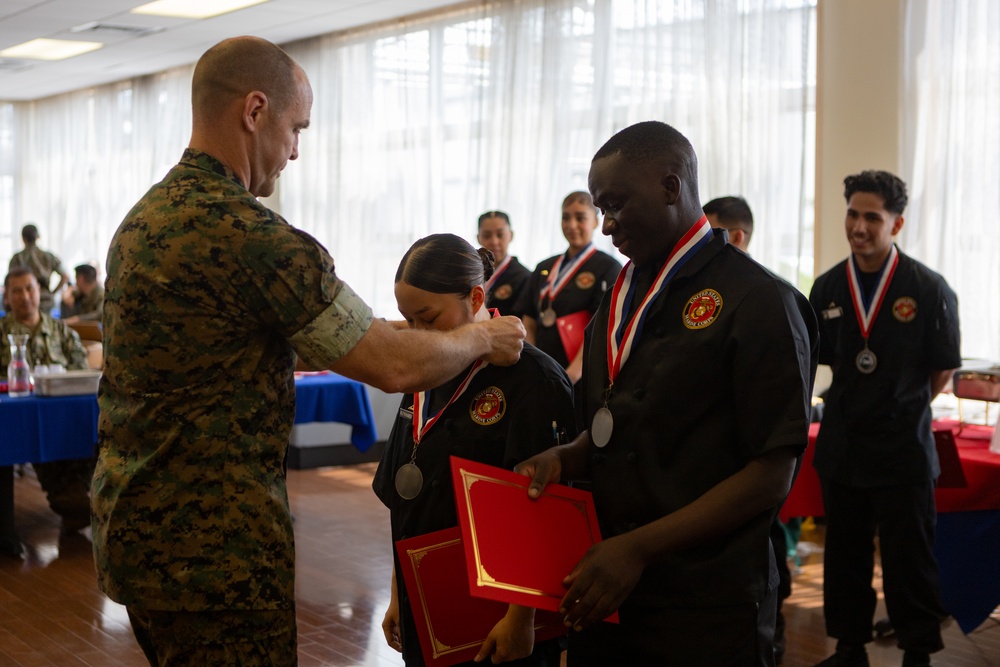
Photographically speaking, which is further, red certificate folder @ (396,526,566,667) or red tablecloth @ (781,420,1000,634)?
red tablecloth @ (781,420,1000,634)

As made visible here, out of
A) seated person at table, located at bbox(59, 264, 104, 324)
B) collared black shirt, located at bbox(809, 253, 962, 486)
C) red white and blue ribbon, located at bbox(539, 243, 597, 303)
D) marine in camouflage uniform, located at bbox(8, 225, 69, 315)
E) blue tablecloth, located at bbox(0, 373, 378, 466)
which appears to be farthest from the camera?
marine in camouflage uniform, located at bbox(8, 225, 69, 315)

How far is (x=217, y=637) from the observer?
1687mm

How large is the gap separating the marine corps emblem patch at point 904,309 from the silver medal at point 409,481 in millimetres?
2058

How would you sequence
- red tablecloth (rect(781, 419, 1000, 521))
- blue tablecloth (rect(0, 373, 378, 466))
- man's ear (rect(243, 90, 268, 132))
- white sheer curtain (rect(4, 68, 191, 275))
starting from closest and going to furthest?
man's ear (rect(243, 90, 268, 132)) → red tablecloth (rect(781, 419, 1000, 521)) → blue tablecloth (rect(0, 373, 378, 466)) → white sheer curtain (rect(4, 68, 191, 275))

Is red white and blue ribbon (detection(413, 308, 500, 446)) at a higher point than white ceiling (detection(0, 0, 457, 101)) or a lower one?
lower

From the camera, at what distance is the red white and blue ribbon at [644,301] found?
1.65 metres

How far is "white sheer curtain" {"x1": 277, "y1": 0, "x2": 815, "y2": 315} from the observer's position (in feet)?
20.1

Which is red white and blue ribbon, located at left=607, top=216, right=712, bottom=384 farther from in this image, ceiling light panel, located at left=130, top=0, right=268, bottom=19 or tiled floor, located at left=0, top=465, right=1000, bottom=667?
ceiling light panel, located at left=130, top=0, right=268, bottom=19

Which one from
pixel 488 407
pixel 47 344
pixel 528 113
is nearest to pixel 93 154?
pixel 528 113

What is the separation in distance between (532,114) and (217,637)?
21.2ft

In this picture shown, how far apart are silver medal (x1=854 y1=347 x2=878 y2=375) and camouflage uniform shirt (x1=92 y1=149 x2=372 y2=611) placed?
2291 mm

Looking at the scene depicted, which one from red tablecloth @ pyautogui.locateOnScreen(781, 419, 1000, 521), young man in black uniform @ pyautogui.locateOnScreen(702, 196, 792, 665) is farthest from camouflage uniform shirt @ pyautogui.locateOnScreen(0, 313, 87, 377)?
red tablecloth @ pyautogui.locateOnScreen(781, 419, 1000, 521)

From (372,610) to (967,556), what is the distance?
7.75 ft

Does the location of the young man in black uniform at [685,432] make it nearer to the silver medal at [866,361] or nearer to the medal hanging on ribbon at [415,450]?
the medal hanging on ribbon at [415,450]
